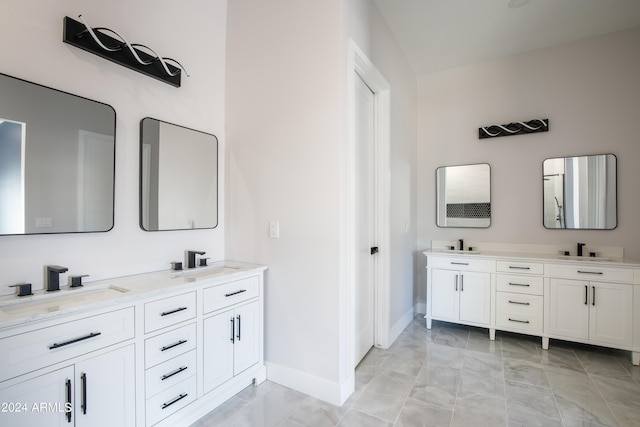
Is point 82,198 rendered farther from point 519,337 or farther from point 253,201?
point 519,337

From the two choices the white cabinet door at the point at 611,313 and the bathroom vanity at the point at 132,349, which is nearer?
the bathroom vanity at the point at 132,349

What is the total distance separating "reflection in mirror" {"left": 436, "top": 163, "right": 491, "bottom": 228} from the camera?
3.49 meters

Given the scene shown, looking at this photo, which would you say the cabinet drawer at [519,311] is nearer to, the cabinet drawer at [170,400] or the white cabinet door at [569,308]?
the white cabinet door at [569,308]

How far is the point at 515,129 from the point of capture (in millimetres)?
3285

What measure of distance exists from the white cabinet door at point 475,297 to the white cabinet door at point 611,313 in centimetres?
81

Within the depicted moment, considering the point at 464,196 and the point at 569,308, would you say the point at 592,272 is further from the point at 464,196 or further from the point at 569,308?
the point at 464,196

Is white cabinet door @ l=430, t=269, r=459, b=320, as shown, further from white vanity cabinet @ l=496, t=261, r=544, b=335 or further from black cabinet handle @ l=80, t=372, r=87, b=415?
black cabinet handle @ l=80, t=372, r=87, b=415

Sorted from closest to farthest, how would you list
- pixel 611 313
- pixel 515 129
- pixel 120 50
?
pixel 120 50 → pixel 611 313 → pixel 515 129

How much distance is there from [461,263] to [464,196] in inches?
35.4

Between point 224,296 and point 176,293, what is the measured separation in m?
0.35

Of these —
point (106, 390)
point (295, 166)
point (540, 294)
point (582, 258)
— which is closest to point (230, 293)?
point (106, 390)

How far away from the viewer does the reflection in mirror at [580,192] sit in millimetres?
2930

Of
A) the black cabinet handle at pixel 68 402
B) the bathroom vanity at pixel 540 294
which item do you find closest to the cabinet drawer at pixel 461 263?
the bathroom vanity at pixel 540 294

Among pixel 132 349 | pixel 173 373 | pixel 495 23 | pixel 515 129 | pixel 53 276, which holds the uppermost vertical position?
pixel 495 23
